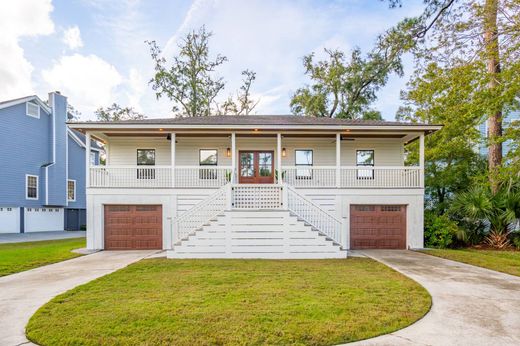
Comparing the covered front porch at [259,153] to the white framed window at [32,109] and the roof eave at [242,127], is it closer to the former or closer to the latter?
the roof eave at [242,127]

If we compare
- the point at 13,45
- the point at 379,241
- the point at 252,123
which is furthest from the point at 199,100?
the point at 379,241

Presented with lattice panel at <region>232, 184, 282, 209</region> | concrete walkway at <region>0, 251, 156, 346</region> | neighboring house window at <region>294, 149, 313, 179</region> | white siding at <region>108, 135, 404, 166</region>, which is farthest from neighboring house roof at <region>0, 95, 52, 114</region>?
neighboring house window at <region>294, 149, 313, 179</region>

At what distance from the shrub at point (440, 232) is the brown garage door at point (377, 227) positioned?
3.47 feet

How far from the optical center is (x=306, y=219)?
1028 centimetres

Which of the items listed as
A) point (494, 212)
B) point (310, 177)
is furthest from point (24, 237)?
point (494, 212)

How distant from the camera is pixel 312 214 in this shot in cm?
1038

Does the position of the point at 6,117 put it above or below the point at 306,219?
above

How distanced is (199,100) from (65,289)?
69.6ft

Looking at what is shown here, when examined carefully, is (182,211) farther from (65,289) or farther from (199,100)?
(199,100)

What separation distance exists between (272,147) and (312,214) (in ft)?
13.5

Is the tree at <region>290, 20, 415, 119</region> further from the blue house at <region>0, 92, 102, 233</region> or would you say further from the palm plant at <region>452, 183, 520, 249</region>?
the blue house at <region>0, 92, 102, 233</region>

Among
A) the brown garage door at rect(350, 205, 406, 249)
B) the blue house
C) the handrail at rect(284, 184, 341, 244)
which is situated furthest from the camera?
the blue house

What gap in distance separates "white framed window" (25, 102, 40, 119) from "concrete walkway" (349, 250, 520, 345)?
23.3 metres

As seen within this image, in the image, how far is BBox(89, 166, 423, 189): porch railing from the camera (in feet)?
39.0
